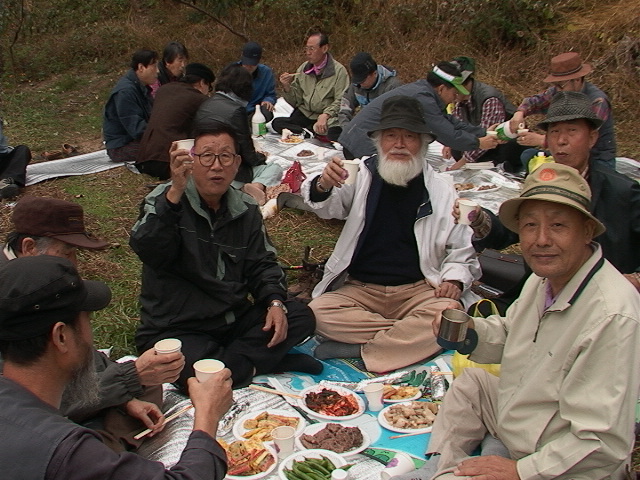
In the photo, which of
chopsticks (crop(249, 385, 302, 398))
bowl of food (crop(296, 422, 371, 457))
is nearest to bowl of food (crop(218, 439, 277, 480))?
bowl of food (crop(296, 422, 371, 457))

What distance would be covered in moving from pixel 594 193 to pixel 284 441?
225 cm

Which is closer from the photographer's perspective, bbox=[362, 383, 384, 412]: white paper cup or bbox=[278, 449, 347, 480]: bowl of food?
bbox=[278, 449, 347, 480]: bowl of food

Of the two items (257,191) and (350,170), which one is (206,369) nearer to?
(350,170)

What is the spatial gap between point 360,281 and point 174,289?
136 cm

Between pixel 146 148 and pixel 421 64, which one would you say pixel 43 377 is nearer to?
pixel 146 148

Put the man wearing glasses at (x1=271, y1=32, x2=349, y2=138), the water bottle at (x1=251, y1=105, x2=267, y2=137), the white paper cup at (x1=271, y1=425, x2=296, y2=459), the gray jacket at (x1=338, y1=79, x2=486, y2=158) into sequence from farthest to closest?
the water bottle at (x1=251, y1=105, x2=267, y2=137) → the man wearing glasses at (x1=271, y1=32, x2=349, y2=138) → the gray jacket at (x1=338, y1=79, x2=486, y2=158) → the white paper cup at (x1=271, y1=425, x2=296, y2=459)

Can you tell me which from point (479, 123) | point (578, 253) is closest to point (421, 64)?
point (479, 123)

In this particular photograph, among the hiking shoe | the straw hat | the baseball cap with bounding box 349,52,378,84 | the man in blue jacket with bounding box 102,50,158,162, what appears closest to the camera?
the straw hat

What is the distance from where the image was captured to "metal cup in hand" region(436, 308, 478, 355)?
9.30 ft

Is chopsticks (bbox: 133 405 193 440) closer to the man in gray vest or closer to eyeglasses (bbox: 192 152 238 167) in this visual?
the man in gray vest

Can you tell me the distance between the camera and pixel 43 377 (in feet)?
6.29

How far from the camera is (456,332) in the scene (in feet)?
9.32

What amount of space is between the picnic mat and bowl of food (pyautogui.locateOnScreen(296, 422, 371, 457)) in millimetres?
44

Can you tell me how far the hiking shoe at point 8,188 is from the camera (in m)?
7.05
